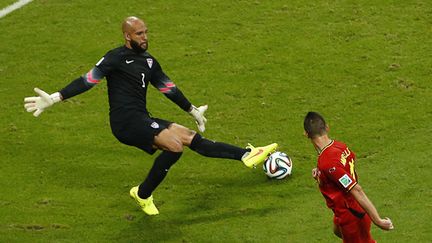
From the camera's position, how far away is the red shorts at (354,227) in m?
9.44

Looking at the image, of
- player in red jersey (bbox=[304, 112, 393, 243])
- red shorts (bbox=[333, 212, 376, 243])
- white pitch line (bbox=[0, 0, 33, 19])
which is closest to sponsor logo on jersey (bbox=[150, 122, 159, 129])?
player in red jersey (bbox=[304, 112, 393, 243])

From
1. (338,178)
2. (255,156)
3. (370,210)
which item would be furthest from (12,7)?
(370,210)

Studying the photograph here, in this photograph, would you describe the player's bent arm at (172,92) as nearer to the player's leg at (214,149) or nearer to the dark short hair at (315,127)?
the player's leg at (214,149)

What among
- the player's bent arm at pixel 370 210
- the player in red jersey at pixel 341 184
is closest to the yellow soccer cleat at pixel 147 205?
the player in red jersey at pixel 341 184

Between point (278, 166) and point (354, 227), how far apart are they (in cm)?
370

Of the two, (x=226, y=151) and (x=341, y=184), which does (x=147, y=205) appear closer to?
(x=226, y=151)

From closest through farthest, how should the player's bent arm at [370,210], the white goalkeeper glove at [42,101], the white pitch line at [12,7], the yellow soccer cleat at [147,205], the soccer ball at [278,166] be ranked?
1. the player's bent arm at [370,210]
2. the white goalkeeper glove at [42,101]
3. the yellow soccer cleat at [147,205]
4. the soccer ball at [278,166]
5. the white pitch line at [12,7]

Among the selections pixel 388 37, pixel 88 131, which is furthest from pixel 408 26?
pixel 88 131

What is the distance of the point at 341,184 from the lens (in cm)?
921

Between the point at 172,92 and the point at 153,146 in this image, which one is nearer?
the point at 153,146

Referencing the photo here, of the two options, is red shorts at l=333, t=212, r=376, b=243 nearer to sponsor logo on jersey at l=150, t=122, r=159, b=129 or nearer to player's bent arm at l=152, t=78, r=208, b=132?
sponsor logo on jersey at l=150, t=122, r=159, b=129

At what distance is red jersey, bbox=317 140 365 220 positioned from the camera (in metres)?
9.20

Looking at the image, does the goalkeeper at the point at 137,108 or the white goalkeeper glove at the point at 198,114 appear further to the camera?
the white goalkeeper glove at the point at 198,114

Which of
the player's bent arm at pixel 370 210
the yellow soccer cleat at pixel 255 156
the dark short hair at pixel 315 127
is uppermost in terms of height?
the dark short hair at pixel 315 127
